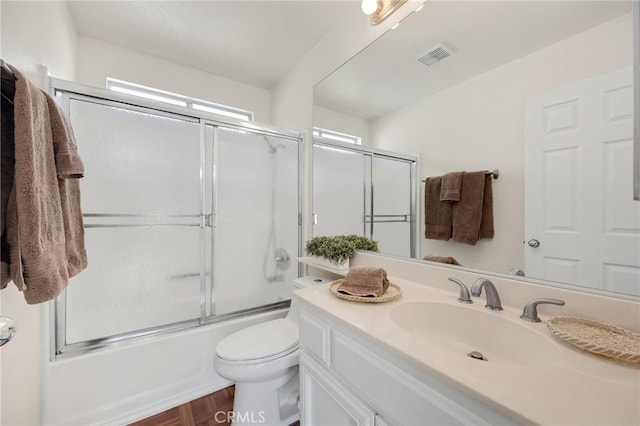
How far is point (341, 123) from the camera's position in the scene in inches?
64.3

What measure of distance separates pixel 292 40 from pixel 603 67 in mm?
1741

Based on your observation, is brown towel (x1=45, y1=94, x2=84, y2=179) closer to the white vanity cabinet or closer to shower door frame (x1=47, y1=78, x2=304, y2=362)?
shower door frame (x1=47, y1=78, x2=304, y2=362)

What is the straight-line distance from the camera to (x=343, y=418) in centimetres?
79

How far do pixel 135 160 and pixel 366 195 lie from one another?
1449 millimetres

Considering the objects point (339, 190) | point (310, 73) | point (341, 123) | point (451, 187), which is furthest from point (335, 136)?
point (451, 187)

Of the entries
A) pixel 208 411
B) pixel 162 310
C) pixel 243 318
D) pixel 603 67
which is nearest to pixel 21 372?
pixel 162 310

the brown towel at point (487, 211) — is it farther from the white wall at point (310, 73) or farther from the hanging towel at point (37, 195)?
the hanging towel at point (37, 195)

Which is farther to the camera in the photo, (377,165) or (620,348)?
(377,165)

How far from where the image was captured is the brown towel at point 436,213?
109 centimetres

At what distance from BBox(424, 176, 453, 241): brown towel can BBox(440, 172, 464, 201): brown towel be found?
0.02m

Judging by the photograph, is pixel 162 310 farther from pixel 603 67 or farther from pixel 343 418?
pixel 603 67

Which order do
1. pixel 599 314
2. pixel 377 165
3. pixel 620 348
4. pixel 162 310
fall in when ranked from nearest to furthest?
1. pixel 620 348
2. pixel 599 314
3. pixel 377 165
4. pixel 162 310

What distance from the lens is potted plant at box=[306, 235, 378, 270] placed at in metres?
1.39

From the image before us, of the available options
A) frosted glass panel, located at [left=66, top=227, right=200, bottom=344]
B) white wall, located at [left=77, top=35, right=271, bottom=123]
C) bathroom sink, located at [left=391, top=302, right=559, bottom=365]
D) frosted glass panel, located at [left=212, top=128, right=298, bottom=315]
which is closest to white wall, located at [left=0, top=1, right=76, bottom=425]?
frosted glass panel, located at [left=66, top=227, right=200, bottom=344]
